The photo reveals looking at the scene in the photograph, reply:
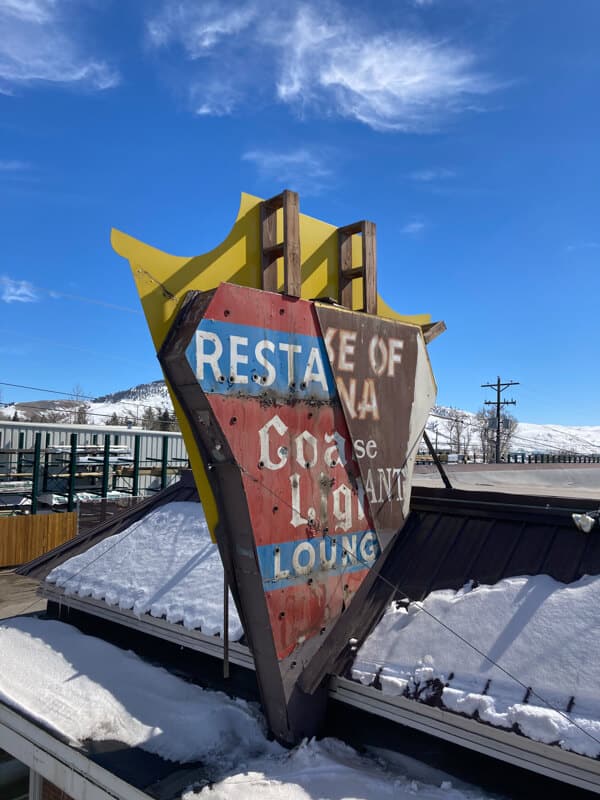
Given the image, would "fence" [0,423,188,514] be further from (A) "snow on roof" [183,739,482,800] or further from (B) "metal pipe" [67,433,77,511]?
(A) "snow on roof" [183,739,482,800]

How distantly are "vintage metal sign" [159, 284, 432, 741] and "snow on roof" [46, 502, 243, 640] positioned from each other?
0.94m

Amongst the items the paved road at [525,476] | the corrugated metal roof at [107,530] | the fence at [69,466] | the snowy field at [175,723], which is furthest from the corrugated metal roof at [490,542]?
the paved road at [525,476]

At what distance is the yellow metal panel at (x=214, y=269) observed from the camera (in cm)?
432

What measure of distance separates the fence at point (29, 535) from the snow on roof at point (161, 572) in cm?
1696

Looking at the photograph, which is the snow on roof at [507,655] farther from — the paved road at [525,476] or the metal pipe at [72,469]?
the paved road at [525,476]

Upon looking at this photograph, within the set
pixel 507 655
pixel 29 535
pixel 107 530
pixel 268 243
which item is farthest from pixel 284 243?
pixel 29 535

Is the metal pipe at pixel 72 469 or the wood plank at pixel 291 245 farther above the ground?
the wood plank at pixel 291 245

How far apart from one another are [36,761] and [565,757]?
4.22 metres

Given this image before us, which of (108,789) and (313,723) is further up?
(313,723)

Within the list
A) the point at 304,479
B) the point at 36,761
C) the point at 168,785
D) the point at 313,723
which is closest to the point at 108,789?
the point at 168,785

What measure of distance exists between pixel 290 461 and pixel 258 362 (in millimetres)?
848

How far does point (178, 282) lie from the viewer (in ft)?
14.7

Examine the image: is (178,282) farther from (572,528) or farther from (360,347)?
(572,528)

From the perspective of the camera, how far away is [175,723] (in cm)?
507
